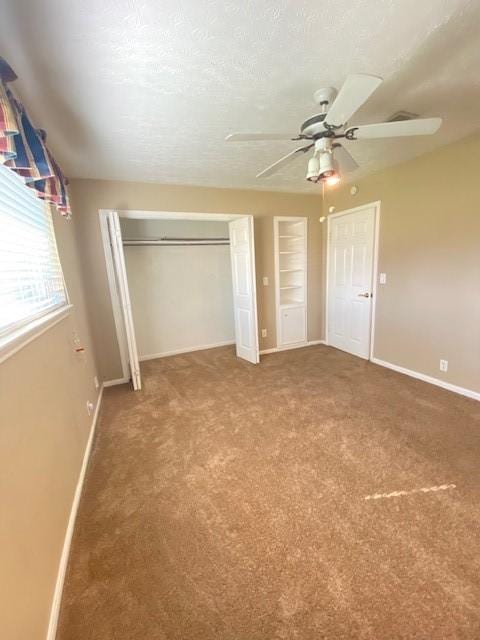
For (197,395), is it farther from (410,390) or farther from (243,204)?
(243,204)

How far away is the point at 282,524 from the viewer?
1.53 m

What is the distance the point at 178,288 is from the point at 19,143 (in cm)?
326

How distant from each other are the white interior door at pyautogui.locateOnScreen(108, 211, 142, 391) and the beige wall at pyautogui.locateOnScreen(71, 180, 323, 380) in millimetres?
268

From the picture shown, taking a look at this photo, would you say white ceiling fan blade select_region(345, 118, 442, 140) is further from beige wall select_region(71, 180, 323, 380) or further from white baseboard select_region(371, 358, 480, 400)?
white baseboard select_region(371, 358, 480, 400)

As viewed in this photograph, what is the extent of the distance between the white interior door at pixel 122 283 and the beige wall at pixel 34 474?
3.87 feet

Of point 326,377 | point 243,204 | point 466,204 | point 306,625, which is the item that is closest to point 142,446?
point 306,625

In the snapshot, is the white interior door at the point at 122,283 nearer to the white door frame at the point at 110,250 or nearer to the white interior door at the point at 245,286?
the white door frame at the point at 110,250

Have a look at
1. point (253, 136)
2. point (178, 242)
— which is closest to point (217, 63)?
point (253, 136)

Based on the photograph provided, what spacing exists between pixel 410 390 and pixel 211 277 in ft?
10.7

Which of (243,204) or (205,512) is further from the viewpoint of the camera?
(243,204)

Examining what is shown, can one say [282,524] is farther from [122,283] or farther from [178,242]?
[178,242]

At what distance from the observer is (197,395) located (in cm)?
313

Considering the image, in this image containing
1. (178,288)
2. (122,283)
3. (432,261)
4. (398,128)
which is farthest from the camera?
(178,288)

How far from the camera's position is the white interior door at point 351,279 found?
3.72m
